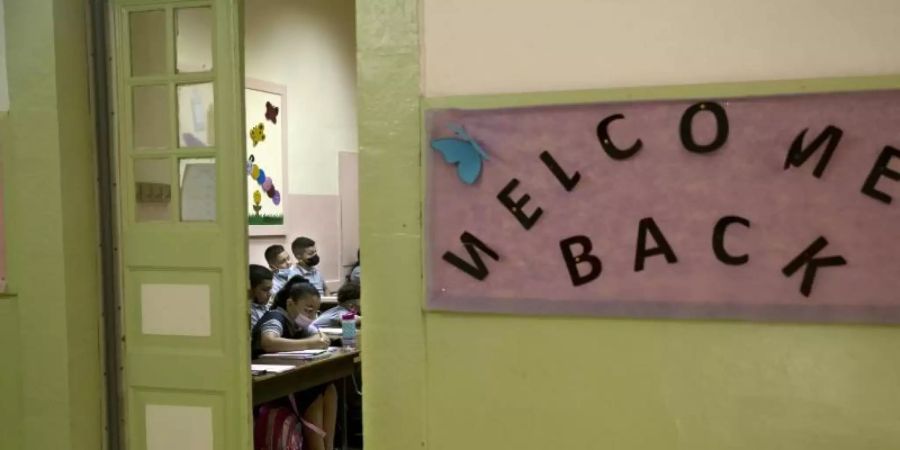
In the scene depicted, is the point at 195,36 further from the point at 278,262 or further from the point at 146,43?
the point at 278,262

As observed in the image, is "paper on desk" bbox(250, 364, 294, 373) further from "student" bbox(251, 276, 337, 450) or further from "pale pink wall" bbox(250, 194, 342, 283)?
"pale pink wall" bbox(250, 194, 342, 283)

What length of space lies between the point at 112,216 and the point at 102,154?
0.79 ft

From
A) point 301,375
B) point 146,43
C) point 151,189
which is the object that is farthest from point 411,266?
point 301,375

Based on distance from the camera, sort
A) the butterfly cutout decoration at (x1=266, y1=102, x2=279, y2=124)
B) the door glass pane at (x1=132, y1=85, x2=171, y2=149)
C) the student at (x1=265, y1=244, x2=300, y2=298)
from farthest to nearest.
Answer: the butterfly cutout decoration at (x1=266, y1=102, x2=279, y2=124)
the student at (x1=265, y1=244, x2=300, y2=298)
the door glass pane at (x1=132, y1=85, x2=171, y2=149)

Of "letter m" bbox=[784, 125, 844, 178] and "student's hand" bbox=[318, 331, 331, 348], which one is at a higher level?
"letter m" bbox=[784, 125, 844, 178]

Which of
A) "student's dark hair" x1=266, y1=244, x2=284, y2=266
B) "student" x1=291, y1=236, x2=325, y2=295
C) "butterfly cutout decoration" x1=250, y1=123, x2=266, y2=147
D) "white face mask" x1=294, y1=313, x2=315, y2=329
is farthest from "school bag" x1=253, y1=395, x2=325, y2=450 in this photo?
"butterfly cutout decoration" x1=250, y1=123, x2=266, y2=147

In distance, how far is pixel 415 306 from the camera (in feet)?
8.81

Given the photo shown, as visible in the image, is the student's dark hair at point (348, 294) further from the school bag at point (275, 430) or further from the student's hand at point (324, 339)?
the school bag at point (275, 430)

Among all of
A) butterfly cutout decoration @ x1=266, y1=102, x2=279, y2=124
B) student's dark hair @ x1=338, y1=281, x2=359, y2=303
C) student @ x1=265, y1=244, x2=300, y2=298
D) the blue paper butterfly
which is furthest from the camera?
butterfly cutout decoration @ x1=266, y1=102, x2=279, y2=124

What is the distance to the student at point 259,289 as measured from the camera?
182 inches

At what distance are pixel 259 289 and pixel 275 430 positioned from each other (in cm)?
74

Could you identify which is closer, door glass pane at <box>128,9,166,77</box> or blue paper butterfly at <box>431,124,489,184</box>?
blue paper butterfly at <box>431,124,489,184</box>

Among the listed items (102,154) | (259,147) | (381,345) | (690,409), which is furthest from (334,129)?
(690,409)

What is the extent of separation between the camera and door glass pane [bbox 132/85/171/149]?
11.2ft
